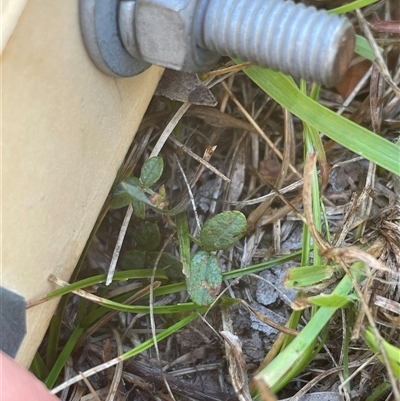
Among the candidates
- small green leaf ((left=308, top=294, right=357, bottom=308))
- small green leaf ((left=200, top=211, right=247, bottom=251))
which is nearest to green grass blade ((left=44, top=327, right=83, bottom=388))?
small green leaf ((left=200, top=211, right=247, bottom=251))

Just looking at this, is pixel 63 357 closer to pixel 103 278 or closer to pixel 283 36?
pixel 103 278

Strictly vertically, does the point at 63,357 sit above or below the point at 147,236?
below

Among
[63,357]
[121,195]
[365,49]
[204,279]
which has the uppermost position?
[365,49]

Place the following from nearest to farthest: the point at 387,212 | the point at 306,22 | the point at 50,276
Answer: the point at 306,22 → the point at 50,276 → the point at 387,212

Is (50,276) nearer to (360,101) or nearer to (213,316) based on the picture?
(213,316)

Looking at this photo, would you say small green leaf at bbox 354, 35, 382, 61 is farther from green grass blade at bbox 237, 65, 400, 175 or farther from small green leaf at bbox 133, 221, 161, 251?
small green leaf at bbox 133, 221, 161, 251

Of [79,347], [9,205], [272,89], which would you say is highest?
[272,89]

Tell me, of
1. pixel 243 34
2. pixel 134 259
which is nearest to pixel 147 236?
pixel 134 259

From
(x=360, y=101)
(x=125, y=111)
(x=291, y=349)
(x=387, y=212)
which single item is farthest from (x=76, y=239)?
(x=360, y=101)
